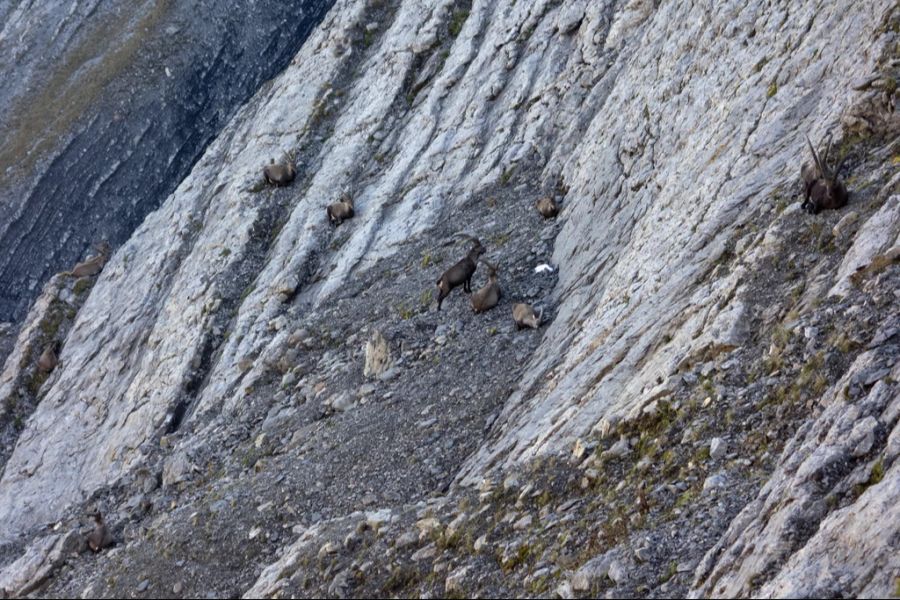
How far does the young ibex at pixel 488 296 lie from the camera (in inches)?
886

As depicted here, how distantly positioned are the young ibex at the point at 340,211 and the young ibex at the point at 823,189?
722 inches

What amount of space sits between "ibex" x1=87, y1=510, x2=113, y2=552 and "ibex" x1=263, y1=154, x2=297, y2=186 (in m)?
17.0

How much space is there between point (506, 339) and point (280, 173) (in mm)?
16075

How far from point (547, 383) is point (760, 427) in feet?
19.7

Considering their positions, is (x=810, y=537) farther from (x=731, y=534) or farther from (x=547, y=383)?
(x=547, y=383)

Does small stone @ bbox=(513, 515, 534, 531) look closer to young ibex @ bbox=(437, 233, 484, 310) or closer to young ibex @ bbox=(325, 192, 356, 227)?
young ibex @ bbox=(437, 233, 484, 310)

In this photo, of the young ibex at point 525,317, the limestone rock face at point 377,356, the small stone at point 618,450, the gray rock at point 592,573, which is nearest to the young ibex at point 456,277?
the limestone rock face at point 377,356

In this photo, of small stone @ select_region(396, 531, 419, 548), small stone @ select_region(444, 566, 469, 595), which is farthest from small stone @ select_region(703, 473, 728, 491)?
small stone @ select_region(396, 531, 419, 548)

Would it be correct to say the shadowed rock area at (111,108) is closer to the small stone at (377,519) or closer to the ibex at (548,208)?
the ibex at (548,208)

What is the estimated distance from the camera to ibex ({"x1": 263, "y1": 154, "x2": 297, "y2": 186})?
3412 centimetres

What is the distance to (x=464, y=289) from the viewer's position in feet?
78.5

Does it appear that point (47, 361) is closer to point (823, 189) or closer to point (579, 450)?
point (579, 450)

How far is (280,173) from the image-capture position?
3416cm

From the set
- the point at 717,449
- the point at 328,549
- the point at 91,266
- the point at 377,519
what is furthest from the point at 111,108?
the point at 717,449
